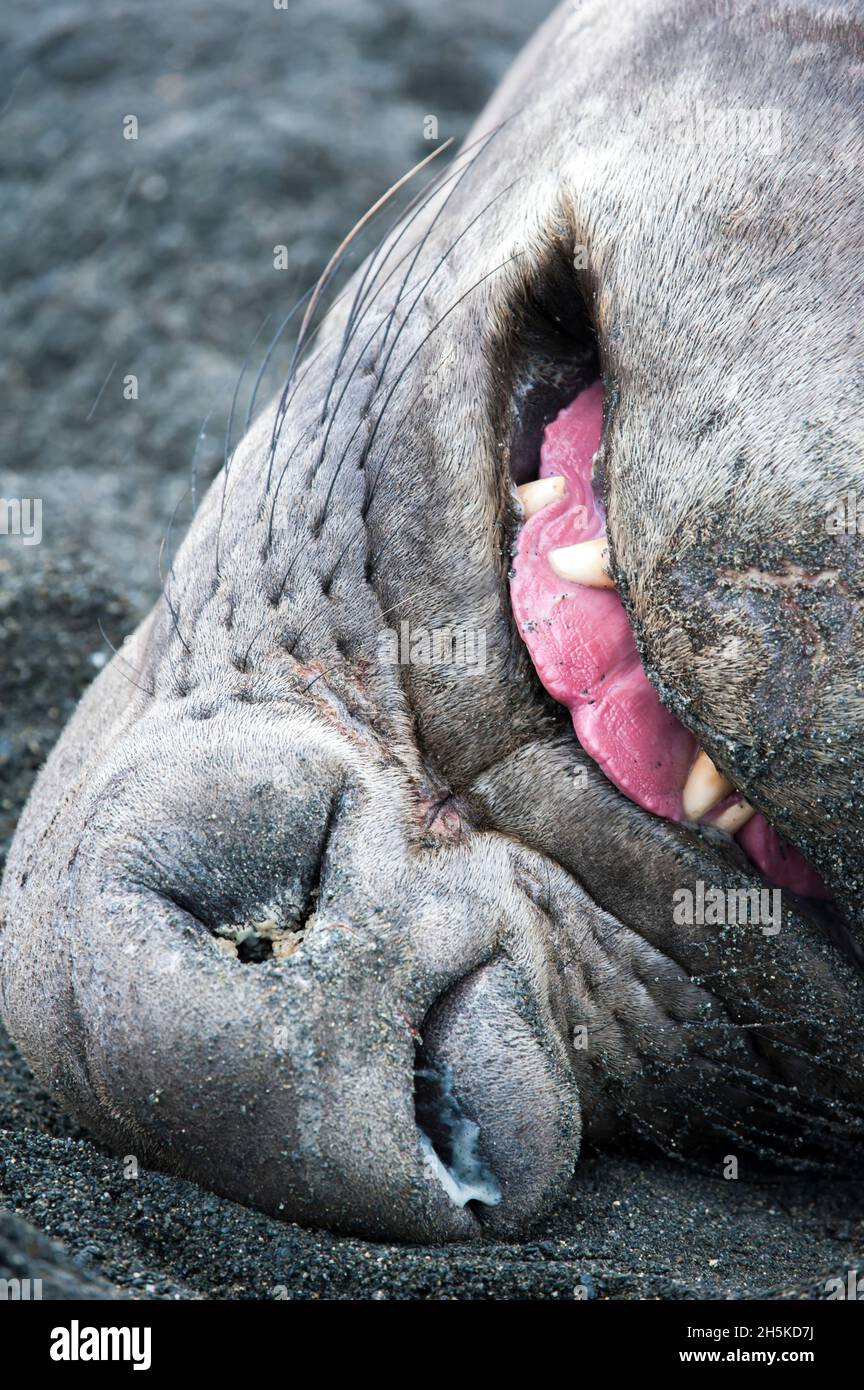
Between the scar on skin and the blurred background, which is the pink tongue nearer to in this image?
the scar on skin

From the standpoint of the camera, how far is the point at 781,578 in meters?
2.57

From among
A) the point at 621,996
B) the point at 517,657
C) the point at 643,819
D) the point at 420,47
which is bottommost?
the point at 621,996

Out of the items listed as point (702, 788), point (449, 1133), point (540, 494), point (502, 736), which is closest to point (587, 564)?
point (540, 494)

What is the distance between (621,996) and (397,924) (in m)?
0.61

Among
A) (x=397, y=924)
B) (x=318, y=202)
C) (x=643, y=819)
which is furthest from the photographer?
(x=318, y=202)

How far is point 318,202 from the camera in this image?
6.12 m

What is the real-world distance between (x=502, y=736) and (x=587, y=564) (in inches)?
14.7

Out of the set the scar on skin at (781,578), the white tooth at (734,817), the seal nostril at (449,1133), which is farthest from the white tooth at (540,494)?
the seal nostril at (449,1133)

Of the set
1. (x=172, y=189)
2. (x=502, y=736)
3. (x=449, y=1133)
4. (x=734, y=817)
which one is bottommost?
(x=449, y=1133)

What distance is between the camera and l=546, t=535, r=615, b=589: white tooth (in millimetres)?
2885

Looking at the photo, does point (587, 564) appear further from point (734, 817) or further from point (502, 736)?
point (734, 817)

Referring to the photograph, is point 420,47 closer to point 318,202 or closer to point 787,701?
point 318,202

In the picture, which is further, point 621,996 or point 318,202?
point 318,202
